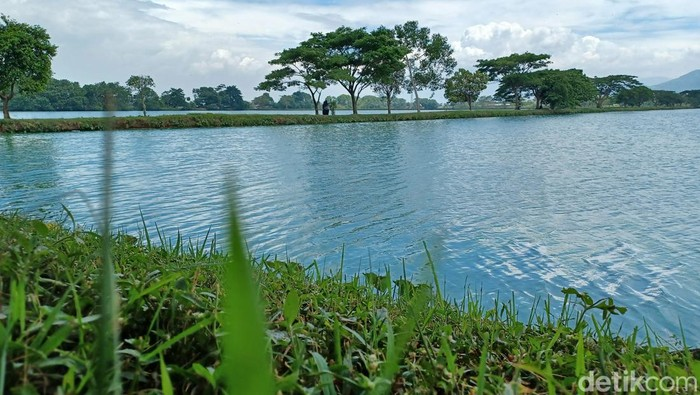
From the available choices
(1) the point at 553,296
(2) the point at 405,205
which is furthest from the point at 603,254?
(2) the point at 405,205

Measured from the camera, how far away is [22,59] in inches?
1104

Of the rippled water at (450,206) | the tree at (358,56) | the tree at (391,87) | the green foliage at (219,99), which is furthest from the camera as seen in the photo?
the green foliage at (219,99)

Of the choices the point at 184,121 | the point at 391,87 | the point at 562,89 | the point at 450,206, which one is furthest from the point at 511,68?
the point at 450,206

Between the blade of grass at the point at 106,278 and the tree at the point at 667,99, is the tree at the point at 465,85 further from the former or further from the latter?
the blade of grass at the point at 106,278

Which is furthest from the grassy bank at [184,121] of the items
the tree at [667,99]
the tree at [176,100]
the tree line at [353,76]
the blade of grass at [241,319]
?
the tree at [667,99]

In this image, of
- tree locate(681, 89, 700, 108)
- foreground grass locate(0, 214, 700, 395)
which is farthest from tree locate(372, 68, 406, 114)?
tree locate(681, 89, 700, 108)

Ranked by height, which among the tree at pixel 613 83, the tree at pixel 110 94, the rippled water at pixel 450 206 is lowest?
the rippled water at pixel 450 206

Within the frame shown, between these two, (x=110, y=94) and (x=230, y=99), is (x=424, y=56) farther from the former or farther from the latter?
(x=110, y=94)

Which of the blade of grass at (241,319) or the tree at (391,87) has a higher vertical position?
the tree at (391,87)

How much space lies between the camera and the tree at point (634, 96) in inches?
3105

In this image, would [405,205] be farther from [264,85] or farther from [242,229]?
[264,85]

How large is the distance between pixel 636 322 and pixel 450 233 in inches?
130

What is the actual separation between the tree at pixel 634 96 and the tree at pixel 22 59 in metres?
81.0

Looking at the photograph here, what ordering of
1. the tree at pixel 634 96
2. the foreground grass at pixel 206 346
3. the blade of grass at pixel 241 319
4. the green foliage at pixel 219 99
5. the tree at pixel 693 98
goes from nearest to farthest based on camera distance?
1. the blade of grass at pixel 241 319
2. the foreground grass at pixel 206 346
3. the green foliage at pixel 219 99
4. the tree at pixel 634 96
5. the tree at pixel 693 98
